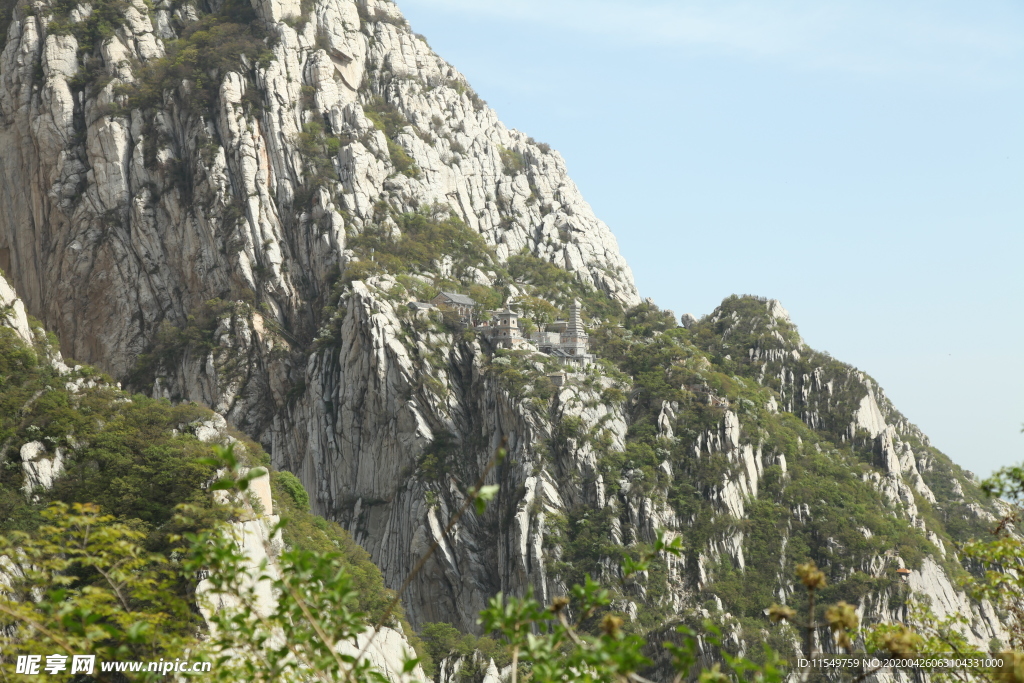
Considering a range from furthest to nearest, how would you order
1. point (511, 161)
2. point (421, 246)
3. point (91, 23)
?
point (511, 161) < point (91, 23) < point (421, 246)

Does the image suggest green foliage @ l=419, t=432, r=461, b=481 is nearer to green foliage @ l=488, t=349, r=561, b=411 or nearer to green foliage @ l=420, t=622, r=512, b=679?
green foliage @ l=488, t=349, r=561, b=411

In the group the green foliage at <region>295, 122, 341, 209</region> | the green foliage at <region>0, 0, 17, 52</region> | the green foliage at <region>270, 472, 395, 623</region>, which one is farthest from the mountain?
the green foliage at <region>270, 472, 395, 623</region>

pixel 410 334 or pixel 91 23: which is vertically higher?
pixel 91 23

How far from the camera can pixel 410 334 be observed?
314 ft

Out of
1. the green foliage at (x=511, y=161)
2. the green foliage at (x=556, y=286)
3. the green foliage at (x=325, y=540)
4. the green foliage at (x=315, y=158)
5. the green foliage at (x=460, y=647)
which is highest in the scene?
the green foliage at (x=511, y=161)

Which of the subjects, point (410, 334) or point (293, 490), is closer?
point (293, 490)

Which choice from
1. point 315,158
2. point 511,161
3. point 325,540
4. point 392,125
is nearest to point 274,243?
point 315,158

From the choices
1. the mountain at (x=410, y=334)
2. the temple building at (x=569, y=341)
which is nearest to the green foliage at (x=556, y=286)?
the mountain at (x=410, y=334)

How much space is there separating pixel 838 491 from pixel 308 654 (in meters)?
82.0

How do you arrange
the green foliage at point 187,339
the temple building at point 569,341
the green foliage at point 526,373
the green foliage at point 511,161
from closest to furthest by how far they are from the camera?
the green foliage at point 526,373 → the temple building at point 569,341 → the green foliage at point 187,339 → the green foliage at point 511,161

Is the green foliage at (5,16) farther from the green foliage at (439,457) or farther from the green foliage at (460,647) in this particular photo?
the green foliage at (460,647)

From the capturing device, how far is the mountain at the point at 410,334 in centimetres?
8538

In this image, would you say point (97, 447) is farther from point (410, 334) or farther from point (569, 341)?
point (569, 341)

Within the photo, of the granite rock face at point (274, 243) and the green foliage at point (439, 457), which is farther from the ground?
the granite rock face at point (274, 243)
